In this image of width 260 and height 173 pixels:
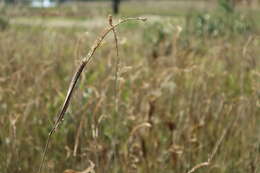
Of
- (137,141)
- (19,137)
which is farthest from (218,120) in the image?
(19,137)

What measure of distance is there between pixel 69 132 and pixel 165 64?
3.08 feet

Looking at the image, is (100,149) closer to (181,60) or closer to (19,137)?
(19,137)

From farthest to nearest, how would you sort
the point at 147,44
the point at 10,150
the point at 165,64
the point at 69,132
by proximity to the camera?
1. the point at 147,44
2. the point at 165,64
3. the point at 69,132
4. the point at 10,150

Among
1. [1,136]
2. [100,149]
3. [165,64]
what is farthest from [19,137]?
[165,64]

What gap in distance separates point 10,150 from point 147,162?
0.41 meters

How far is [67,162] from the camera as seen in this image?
1.22 meters

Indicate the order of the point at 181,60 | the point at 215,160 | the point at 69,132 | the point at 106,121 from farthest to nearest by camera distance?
the point at 181,60 → the point at 106,121 → the point at 69,132 → the point at 215,160

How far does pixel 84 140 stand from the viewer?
1.26 m

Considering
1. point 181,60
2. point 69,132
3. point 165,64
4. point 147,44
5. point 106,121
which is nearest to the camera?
point 69,132

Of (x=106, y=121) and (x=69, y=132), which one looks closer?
(x=69, y=132)

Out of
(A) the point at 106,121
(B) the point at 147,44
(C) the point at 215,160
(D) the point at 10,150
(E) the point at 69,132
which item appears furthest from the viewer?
(B) the point at 147,44

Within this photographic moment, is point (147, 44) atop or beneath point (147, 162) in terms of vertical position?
atop

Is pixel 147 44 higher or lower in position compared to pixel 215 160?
higher

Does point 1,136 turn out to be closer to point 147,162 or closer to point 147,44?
point 147,162
